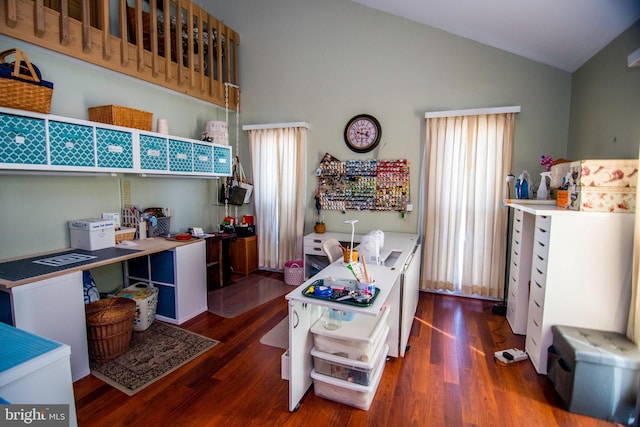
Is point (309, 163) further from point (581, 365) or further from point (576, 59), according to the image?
point (581, 365)

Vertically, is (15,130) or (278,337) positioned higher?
(15,130)

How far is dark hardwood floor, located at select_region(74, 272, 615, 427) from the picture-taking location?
6.23 ft

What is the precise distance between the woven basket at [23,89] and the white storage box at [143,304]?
5.25 ft

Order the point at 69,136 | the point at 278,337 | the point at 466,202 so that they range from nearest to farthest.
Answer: the point at 69,136 < the point at 278,337 < the point at 466,202

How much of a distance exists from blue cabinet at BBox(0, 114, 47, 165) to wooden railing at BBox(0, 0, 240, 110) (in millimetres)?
719

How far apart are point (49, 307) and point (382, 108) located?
3661mm

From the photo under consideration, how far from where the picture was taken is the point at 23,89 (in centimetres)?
215

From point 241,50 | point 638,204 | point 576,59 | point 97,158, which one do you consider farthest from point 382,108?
point 97,158

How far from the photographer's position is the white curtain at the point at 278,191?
14.4 ft

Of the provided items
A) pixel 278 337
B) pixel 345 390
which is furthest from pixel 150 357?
pixel 345 390

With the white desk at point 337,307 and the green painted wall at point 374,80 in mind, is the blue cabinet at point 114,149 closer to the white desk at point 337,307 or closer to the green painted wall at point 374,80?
the white desk at point 337,307

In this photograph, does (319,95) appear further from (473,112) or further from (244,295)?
(244,295)

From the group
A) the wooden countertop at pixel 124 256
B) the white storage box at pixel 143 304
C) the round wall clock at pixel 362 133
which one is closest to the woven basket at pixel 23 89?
the wooden countertop at pixel 124 256

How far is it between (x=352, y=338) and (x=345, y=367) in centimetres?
21
